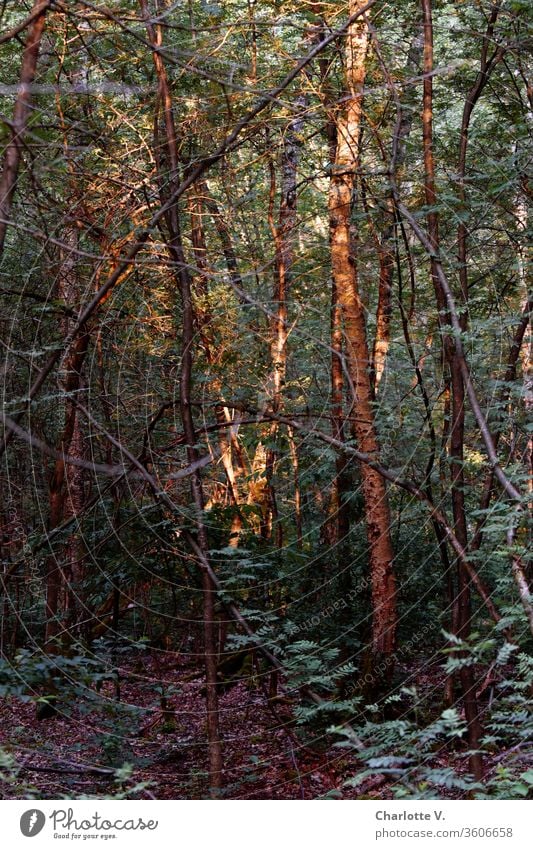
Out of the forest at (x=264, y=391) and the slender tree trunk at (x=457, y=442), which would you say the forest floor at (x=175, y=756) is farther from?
the slender tree trunk at (x=457, y=442)

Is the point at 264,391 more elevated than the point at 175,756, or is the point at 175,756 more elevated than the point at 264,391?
the point at 264,391

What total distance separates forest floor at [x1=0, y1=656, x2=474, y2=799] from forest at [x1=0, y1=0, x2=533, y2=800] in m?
0.03

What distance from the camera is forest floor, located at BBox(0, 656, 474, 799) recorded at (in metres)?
4.55

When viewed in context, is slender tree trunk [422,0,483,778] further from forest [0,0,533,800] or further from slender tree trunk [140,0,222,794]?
slender tree trunk [140,0,222,794]

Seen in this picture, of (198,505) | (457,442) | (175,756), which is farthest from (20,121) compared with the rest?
(175,756)

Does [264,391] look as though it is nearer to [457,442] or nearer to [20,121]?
[457,442]

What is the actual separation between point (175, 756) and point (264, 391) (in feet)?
8.82

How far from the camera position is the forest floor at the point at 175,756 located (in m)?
4.55

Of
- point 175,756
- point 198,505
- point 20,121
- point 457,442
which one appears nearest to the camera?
point 20,121

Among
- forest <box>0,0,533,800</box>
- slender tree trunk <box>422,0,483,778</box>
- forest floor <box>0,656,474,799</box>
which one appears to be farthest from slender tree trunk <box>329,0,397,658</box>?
forest floor <box>0,656,474,799</box>

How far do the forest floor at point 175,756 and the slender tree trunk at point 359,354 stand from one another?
3.29 feet

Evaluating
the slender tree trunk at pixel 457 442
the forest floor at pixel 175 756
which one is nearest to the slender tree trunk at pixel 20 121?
the slender tree trunk at pixel 457 442

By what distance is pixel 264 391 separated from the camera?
6145 millimetres
